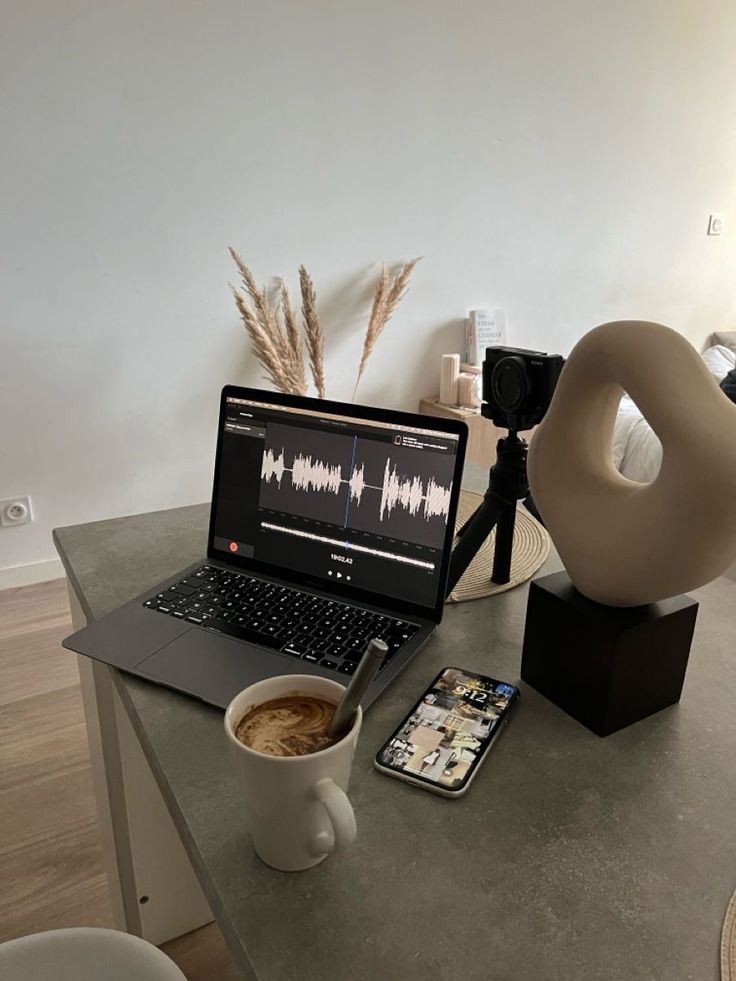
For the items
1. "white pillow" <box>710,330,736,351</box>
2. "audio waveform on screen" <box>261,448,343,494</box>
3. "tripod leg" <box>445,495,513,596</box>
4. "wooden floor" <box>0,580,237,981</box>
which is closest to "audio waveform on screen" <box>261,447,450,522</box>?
"audio waveform on screen" <box>261,448,343,494</box>

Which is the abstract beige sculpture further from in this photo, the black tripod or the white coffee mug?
the white coffee mug

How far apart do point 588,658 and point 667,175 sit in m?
3.50

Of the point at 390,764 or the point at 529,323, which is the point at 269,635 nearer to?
the point at 390,764

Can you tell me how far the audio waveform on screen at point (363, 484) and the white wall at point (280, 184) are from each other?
66.3 inches

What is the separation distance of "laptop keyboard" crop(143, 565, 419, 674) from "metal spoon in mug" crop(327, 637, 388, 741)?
187 mm

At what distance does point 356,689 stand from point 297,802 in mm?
93

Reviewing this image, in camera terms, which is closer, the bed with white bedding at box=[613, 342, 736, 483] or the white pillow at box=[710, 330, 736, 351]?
the bed with white bedding at box=[613, 342, 736, 483]

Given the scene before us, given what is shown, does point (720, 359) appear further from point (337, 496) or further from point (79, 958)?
point (79, 958)

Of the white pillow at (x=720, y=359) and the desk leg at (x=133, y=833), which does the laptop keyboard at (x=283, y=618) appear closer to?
the desk leg at (x=133, y=833)

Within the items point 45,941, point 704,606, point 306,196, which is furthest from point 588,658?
point 306,196

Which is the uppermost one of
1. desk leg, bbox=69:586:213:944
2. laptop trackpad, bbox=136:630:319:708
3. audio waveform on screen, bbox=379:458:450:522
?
audio waveform on screen, bbox=379:458:450:522

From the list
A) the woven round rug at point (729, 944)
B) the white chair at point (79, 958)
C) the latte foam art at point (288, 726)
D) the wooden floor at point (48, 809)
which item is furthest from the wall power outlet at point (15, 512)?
the woven round rug at point (729, 944)

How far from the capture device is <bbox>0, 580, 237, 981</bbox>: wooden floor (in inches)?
53.8

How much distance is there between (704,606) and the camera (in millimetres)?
987
